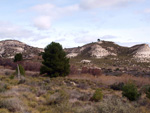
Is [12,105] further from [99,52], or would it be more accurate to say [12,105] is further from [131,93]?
[99,52]

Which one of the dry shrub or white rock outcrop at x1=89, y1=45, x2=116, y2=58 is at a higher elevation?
white rock outcrop at x1=89, y1=45, x2=116, y2=58

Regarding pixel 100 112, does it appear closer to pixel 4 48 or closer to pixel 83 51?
pixel 83 51

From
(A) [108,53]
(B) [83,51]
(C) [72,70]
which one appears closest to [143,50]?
(A) [108,53]

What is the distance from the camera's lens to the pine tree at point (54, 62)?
80.2 feet

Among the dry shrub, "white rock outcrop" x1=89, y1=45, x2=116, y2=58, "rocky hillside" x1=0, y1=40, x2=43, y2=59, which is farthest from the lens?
"rocky hillside" x1=0, y1=40, x2=43, y2=59

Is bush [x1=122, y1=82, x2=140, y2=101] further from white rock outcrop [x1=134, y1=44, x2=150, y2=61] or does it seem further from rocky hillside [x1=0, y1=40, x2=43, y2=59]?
rocky hillside [x1=0, y1=40, x2=43, y2=59]

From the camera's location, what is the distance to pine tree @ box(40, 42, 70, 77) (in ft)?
80.2

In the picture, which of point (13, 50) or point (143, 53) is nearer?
point (143, 53)

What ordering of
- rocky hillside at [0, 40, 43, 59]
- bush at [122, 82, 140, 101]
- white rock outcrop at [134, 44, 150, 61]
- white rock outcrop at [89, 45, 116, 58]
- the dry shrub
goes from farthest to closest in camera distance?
1. rocky hillside at [0, 40, 43, 59]
2. white rock outcrop at [89, 45, 116, 58]
3. white rock outcrop at [134, 44, 150, 61]
4. bush at [122, 82, 140, 101]
5. the dry shrub

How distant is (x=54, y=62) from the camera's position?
80.5ft

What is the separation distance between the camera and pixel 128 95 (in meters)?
10.8

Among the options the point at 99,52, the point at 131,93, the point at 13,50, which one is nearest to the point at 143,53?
the point at 99,52

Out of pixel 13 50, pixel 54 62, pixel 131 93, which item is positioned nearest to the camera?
pixel 131 93

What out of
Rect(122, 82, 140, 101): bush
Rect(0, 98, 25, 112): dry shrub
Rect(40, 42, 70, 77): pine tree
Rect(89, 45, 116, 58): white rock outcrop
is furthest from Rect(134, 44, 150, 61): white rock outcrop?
Rect(0, 98, 25, 112): dry shrub
